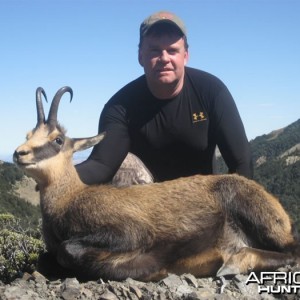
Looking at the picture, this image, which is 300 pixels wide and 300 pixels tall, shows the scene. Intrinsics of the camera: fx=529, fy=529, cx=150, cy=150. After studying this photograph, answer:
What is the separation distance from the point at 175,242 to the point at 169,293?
59 cm

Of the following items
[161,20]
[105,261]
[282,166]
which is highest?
[161,20]

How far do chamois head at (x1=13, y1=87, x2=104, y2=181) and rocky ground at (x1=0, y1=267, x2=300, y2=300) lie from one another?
1312 millimetres

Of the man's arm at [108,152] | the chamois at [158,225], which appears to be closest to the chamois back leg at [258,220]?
the chamois at [158,225]

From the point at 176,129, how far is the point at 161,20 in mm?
1748

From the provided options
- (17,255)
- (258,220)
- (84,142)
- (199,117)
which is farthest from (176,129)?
(17,255)

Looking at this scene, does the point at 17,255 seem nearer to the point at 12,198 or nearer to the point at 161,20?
the point at 161,20

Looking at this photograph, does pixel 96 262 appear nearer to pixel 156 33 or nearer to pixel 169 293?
pixel 169 293

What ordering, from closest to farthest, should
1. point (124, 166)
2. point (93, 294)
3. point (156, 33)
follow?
point (93, 294)
point (156, 33)
point (124, 166)

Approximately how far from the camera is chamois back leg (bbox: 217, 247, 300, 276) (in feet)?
19.7

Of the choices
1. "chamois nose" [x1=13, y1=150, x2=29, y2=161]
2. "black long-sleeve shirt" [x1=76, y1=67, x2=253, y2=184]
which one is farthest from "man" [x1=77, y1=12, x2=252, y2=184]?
"chamois nose" [x1=13, y1=150, x2=29, y2=161]

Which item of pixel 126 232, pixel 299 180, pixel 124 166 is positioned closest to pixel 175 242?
pixel 126 232

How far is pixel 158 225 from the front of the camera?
5941 millimetres

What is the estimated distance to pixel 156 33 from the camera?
791 centimetres

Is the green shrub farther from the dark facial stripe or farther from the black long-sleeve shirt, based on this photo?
the dark facial stripe
